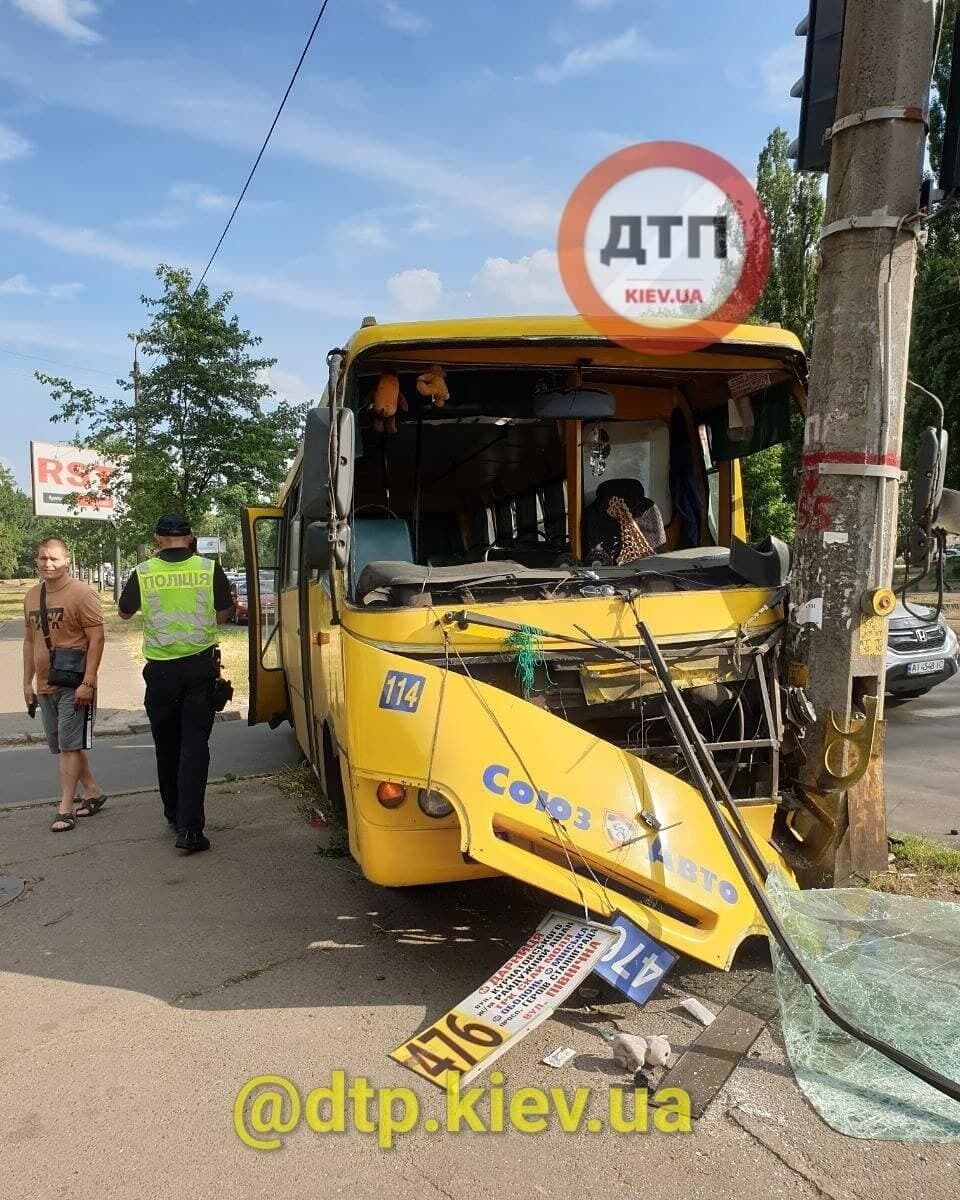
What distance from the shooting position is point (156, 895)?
4.77 meters

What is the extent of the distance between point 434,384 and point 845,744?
262 cm

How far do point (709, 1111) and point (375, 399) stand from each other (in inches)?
131

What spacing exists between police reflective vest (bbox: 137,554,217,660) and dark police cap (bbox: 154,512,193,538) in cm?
20

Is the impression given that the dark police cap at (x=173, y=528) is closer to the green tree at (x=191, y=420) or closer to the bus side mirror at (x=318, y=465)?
the bus side mirror at (x=318, y=465)

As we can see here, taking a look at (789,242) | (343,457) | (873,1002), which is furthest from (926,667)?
(789,242)

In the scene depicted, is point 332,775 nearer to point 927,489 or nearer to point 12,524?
point 927,489

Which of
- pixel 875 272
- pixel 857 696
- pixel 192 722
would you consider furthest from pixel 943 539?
pixel 192 722

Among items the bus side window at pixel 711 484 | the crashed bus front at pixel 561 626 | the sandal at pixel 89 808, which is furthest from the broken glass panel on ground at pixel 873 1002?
the sandal at pixel 89 808

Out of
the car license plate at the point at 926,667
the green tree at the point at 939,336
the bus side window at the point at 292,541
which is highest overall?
the green tree at the point at 939,336

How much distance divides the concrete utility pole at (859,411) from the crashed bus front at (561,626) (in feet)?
0.71

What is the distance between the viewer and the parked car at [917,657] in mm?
8836

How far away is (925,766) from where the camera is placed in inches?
278

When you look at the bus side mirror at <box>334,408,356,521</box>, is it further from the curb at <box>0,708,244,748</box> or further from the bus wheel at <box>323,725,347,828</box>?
the curb at <box>0,708,244,748</box>

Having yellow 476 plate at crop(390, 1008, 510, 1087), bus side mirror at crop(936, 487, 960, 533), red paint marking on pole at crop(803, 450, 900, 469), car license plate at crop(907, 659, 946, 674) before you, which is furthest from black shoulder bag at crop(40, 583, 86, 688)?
car license plate at crop(907, 659, 946, 674)
